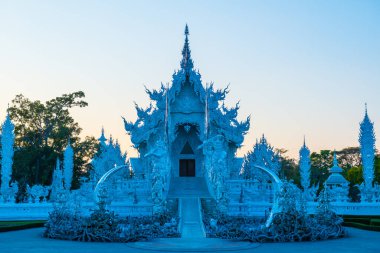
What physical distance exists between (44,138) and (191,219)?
103 ft

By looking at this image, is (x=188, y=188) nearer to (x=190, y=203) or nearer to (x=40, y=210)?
(x=190, y=203)

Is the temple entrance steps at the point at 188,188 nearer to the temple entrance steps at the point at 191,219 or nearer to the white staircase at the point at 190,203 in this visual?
the white staircase at the point at 190,203

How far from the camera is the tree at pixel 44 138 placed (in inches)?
1804

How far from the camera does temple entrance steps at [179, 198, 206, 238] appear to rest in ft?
58.8

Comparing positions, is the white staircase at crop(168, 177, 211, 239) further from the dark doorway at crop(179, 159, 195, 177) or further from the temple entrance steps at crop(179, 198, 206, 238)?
the dark doorway at crop(179, 159, 195, 177)

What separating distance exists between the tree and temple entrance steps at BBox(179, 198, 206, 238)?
79.9 ft

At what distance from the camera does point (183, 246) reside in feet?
46.2

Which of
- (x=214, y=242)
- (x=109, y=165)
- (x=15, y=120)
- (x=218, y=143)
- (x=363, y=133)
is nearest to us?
(x=214, y=242)

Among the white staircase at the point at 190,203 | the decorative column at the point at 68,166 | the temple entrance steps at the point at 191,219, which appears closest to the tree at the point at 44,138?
the decorative column at the point at 68,166

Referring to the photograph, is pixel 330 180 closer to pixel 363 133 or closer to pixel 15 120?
pixel 363 133

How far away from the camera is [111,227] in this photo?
1582 cm

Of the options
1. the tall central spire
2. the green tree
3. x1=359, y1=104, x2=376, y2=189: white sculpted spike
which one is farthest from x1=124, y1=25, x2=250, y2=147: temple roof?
the green tree

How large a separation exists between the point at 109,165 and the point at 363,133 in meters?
17.8

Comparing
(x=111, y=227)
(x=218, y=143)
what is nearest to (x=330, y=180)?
(x=218, y=143)
